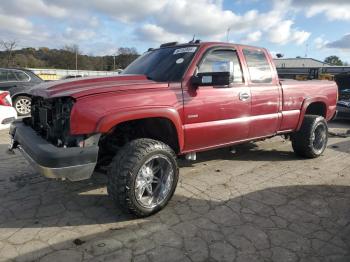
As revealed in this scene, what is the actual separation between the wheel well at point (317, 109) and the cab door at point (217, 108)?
221 cm

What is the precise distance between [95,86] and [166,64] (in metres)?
1.18

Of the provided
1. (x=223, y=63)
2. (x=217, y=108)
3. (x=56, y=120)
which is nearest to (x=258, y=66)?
(x=223, y=63)

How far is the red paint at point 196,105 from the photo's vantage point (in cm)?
352

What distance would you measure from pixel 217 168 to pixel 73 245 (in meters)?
2.89

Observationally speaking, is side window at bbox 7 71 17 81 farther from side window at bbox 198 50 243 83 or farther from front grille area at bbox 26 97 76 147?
side window at bbox 198 50 243 83

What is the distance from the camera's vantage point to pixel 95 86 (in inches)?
150

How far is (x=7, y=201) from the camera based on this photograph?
166 inches

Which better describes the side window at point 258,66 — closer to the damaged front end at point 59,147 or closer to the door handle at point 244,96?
the door handle at point 244,96

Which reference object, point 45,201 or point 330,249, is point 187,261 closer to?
point 330,249

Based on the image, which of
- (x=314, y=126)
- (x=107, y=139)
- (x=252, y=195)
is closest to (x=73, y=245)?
(x=107, y=139)

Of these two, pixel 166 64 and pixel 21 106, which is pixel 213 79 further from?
pixel 21 106

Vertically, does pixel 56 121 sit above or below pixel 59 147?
above

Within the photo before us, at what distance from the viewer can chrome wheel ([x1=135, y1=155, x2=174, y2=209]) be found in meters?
Result: 3.79

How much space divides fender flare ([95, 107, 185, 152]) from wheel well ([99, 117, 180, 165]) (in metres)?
0.06
